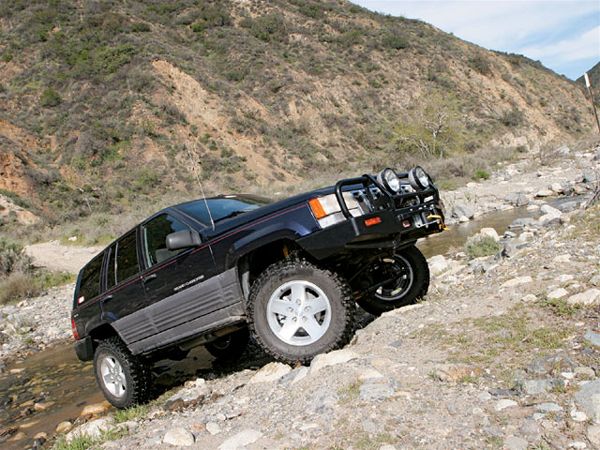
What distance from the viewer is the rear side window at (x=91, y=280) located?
5920 mm

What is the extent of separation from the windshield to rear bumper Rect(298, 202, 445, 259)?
3.66ft

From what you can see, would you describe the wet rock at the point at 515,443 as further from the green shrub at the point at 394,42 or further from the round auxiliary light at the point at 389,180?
the green shrub at the point at 394,42

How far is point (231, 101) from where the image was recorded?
140ft

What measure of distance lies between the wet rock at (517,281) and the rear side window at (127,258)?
3.67 meters

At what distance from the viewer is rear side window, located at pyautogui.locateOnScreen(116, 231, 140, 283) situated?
5422 millimetres

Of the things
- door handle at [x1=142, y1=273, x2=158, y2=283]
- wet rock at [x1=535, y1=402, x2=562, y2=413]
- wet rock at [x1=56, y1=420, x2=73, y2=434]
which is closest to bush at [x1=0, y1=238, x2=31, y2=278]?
wet rock at [x1=56, y1=420, x2=73, y2=434]

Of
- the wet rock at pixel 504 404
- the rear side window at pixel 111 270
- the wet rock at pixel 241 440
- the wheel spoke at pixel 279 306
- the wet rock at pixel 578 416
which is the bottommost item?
the wet rock at pixel 578 416

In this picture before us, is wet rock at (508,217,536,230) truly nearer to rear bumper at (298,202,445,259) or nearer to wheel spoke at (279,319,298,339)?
rear bumper at (298,202,445,259)

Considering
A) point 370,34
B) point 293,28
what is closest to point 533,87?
point 370,34

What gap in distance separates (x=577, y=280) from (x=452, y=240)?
8201mm

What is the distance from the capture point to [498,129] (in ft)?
154

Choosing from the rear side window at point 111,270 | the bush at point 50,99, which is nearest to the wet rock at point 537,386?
the rear side window at point 111,270

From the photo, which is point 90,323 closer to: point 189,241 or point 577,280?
point 189,241

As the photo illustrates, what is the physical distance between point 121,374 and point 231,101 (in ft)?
129
